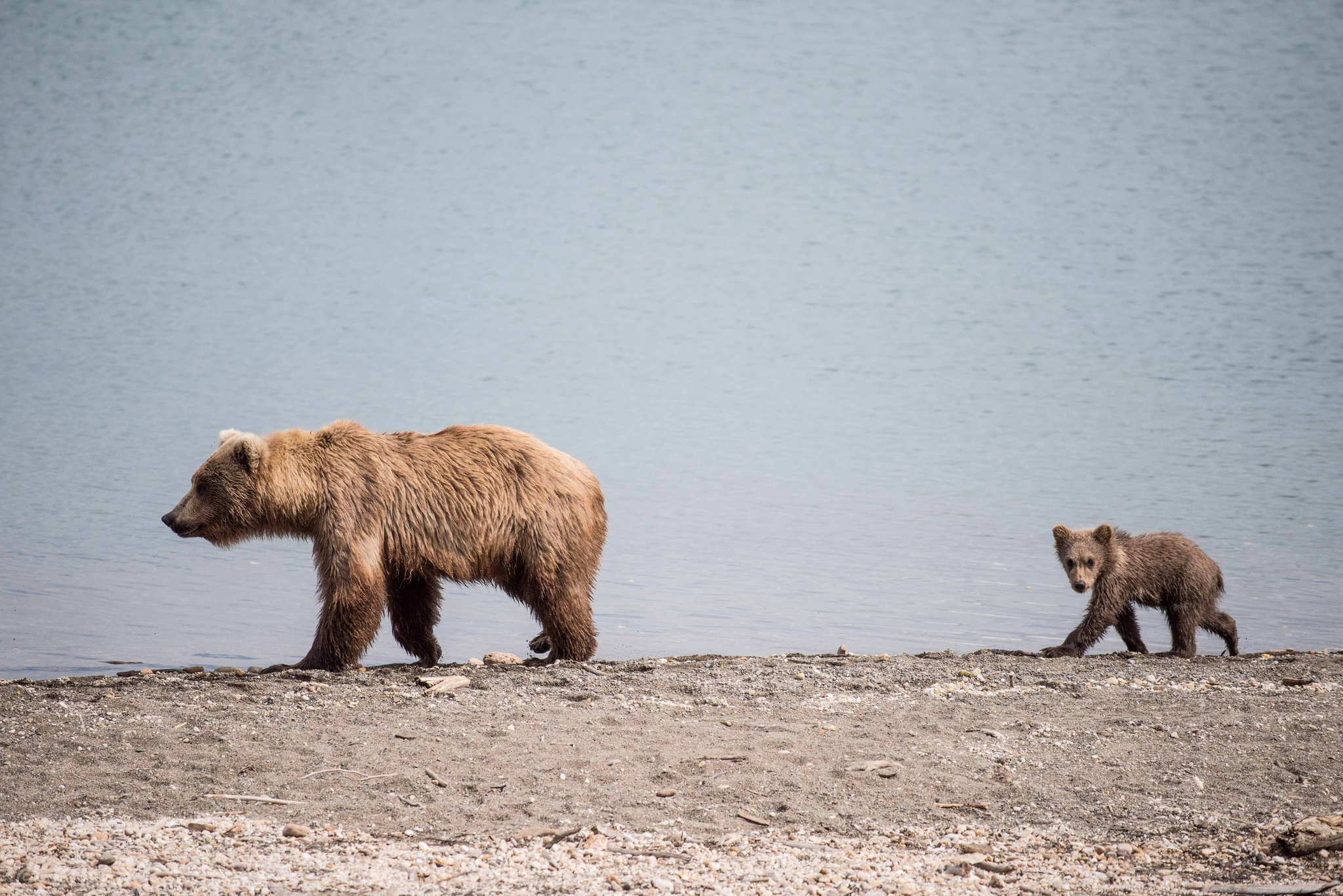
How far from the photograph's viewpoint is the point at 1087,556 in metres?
8.33

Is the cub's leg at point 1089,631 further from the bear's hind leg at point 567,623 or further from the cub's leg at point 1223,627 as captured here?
the bear's hind leg at point 567,623

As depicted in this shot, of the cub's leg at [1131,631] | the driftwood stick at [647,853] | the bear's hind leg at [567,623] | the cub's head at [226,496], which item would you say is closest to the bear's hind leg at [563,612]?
the bear's hind leg at [567,623]

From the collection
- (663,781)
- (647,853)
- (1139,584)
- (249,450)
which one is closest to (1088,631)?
(1139,584)

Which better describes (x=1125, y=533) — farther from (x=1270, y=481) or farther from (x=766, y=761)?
(x=1270, y=481)

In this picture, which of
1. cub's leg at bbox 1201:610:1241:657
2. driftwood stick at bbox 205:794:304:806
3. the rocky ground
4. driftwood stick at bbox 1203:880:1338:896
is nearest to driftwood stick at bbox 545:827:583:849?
the rocky ground

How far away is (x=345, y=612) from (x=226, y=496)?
1.03 meters

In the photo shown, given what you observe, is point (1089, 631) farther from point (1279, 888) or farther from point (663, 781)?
point (1279, 888)

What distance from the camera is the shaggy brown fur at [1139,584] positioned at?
8266 mm

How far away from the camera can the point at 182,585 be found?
11.3 metres

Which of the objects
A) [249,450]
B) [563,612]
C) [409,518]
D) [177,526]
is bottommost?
[563,612]

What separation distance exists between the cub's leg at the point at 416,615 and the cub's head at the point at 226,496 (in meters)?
0.98

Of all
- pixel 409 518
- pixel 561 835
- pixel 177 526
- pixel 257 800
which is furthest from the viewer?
pixel 177 526

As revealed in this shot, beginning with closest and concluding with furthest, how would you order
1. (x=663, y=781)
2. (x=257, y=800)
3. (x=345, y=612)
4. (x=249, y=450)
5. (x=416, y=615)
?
(x=257, y=800), (x=663, y=781), (x=345, y=612), (x=249, y=450), (x=416, y=615)

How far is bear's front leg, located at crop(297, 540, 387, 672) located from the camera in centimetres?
717
